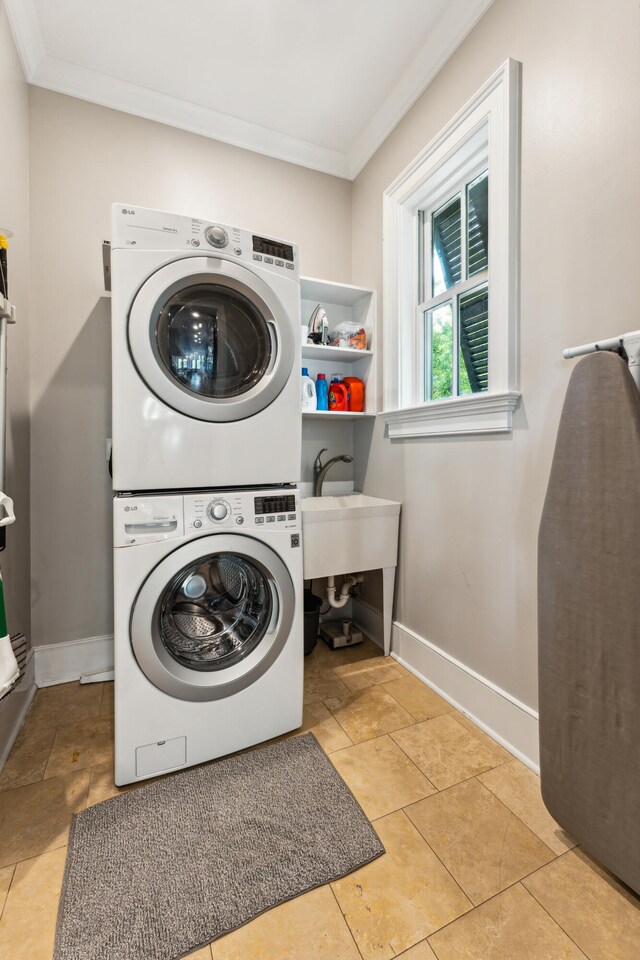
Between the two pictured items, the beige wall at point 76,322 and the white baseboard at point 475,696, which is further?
the beige wall at point 76,322

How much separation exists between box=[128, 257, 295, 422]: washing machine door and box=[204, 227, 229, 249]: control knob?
64 millimetres

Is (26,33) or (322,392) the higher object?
(26,33)

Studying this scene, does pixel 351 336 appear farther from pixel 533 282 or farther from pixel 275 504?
pixel 275 504

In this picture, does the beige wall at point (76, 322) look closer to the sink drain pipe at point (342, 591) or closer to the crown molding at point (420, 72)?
the crown molding at point (420, 72)

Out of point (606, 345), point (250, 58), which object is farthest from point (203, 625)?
point (250, 58)

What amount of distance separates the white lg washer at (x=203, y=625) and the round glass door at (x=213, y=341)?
1.28ft

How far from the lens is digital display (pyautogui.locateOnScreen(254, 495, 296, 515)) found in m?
1.48

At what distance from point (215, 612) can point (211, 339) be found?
3.15 feet

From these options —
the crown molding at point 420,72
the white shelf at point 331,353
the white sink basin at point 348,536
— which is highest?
the crown molding at point 420,72

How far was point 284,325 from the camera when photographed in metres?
1.52

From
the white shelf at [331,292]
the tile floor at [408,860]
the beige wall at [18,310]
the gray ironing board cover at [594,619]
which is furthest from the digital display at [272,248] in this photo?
the tile floor at [408,860]

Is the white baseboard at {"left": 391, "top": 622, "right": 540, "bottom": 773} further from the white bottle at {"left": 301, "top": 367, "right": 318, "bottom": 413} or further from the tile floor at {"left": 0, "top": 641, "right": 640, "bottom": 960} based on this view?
the white bottle at {"left": 301, "top": 367, "right": 318, "bottom": 413}

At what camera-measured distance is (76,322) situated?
78.1 inches

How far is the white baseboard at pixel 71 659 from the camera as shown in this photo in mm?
1944
